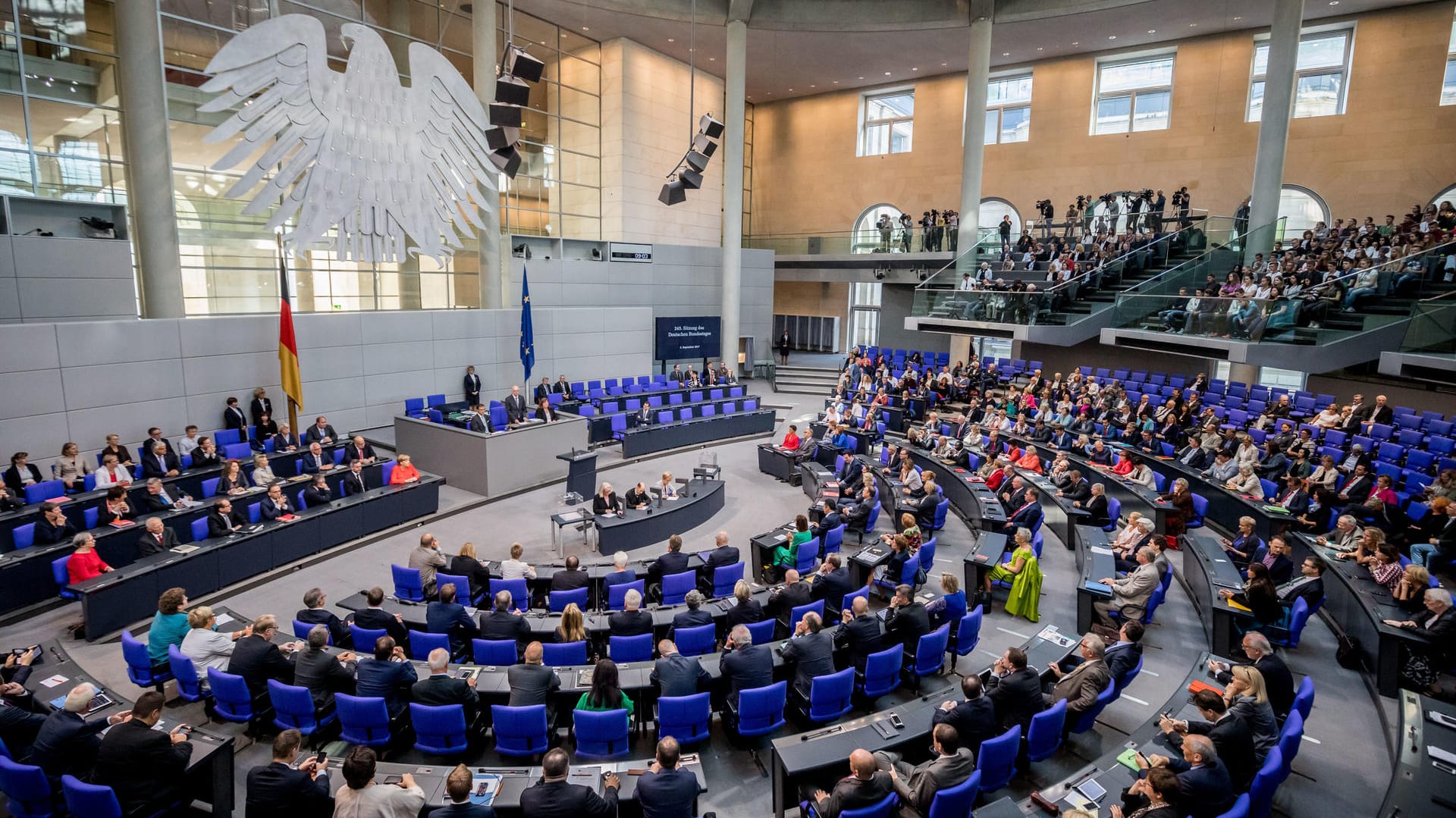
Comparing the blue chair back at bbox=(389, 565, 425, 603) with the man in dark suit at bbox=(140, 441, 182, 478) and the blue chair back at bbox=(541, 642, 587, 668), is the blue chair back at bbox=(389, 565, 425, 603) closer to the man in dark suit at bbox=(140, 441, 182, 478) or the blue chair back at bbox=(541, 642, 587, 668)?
the blue chair back at bbox=(541, 642, 587, 668)

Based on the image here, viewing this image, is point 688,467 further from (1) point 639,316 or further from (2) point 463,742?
(2) point 463,742

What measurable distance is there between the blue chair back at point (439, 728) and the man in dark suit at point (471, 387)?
Result: 41.8 feet

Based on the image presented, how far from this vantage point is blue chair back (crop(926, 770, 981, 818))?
4.53 meters

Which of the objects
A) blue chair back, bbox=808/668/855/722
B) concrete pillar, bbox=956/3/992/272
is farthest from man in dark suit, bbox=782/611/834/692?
concrete pillar, bbox=956/3/992/272

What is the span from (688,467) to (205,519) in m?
8.89

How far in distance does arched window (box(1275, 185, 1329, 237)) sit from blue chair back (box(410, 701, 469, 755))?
26121 mm

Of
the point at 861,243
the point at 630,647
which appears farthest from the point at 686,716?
the point at 861,243

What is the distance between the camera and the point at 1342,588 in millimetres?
7918

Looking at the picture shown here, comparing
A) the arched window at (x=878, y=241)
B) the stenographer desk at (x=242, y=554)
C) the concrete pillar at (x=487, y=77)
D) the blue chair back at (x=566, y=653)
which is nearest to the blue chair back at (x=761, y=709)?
the blue chair back at (x=566, y=653)

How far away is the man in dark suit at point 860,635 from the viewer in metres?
6.71

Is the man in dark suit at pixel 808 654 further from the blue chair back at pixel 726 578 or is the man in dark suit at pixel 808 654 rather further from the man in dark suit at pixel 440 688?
the man in dark suit at pixel 440 688

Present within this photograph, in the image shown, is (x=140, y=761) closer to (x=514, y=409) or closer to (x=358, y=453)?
(x=358, y=453)

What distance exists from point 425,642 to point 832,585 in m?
4.17

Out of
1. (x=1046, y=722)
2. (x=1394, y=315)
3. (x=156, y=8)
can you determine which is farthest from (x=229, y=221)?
(x=1394, y=315)
